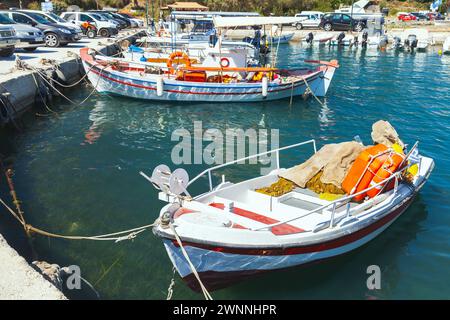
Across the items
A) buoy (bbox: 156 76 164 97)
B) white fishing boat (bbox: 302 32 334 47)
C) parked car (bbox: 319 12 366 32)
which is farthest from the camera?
parked car (bbox: 319 12 366 32)

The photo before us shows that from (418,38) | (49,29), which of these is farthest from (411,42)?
(49,29)

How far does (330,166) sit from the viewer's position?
842cm

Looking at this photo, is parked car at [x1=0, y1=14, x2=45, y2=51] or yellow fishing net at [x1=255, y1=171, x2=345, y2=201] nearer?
yellow fishing net at [x1=255, y1=171, x2=345, y2=201]

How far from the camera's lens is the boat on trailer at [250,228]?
6.09 metres

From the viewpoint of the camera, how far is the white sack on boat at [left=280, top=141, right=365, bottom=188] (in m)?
8.29

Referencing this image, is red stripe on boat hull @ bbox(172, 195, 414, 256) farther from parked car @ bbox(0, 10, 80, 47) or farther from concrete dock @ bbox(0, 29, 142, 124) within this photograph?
parked car @ bbox(0, 10, 80, 47)

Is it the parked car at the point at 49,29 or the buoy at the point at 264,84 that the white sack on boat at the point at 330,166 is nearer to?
the buoy at the point at 264,84

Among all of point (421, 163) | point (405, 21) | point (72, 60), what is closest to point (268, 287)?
point (421, 163)

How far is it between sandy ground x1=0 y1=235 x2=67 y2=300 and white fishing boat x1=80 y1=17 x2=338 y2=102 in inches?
541

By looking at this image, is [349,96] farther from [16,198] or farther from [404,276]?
[16,198]

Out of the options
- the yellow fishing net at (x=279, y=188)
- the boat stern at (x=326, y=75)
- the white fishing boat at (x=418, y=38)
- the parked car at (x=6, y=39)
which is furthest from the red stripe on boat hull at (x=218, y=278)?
the white fishing boat at (x=418, y=38)

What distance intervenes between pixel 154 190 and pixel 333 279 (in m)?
4.96

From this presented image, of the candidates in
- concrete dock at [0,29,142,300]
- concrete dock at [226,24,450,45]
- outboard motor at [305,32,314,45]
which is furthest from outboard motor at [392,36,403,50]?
concrete dock at [0,29,142,300]

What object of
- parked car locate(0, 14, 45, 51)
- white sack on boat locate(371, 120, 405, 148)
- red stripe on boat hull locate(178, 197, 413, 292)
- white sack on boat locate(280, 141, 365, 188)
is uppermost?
parked car locate(0, 14, 45, 51)
